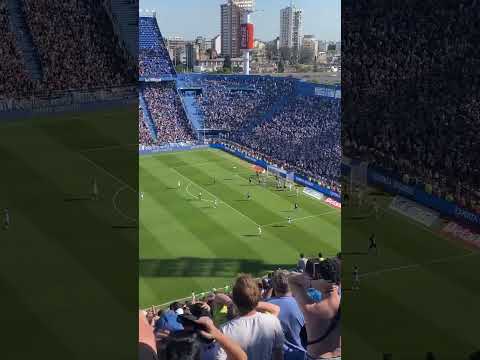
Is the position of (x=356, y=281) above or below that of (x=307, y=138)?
below

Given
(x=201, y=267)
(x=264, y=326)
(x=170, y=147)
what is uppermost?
(x=264, y=326)

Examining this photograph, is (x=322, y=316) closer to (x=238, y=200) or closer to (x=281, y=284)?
(x=281, y=284)

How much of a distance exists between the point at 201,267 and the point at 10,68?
2454cm

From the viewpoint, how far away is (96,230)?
16906 mm

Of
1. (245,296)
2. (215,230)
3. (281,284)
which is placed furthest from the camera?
(215,230)

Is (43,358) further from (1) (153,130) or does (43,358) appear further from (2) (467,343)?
(1) (153,130)

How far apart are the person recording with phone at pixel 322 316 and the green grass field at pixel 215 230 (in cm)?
874

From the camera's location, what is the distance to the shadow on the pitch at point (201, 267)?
15461 mm

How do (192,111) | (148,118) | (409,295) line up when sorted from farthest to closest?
(148,118)
(192,111)
(409,295)

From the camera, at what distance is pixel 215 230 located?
63.0 ft

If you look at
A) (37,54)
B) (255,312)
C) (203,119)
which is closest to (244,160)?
(203,119)

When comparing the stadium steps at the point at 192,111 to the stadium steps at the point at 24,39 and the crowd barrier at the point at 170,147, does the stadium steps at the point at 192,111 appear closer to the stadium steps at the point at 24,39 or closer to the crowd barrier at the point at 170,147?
the crowd barrier at the point at 170,147

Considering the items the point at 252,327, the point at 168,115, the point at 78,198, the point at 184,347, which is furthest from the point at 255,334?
the point at 168,115

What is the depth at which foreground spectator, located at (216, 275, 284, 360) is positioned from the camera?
4617 millimetres
